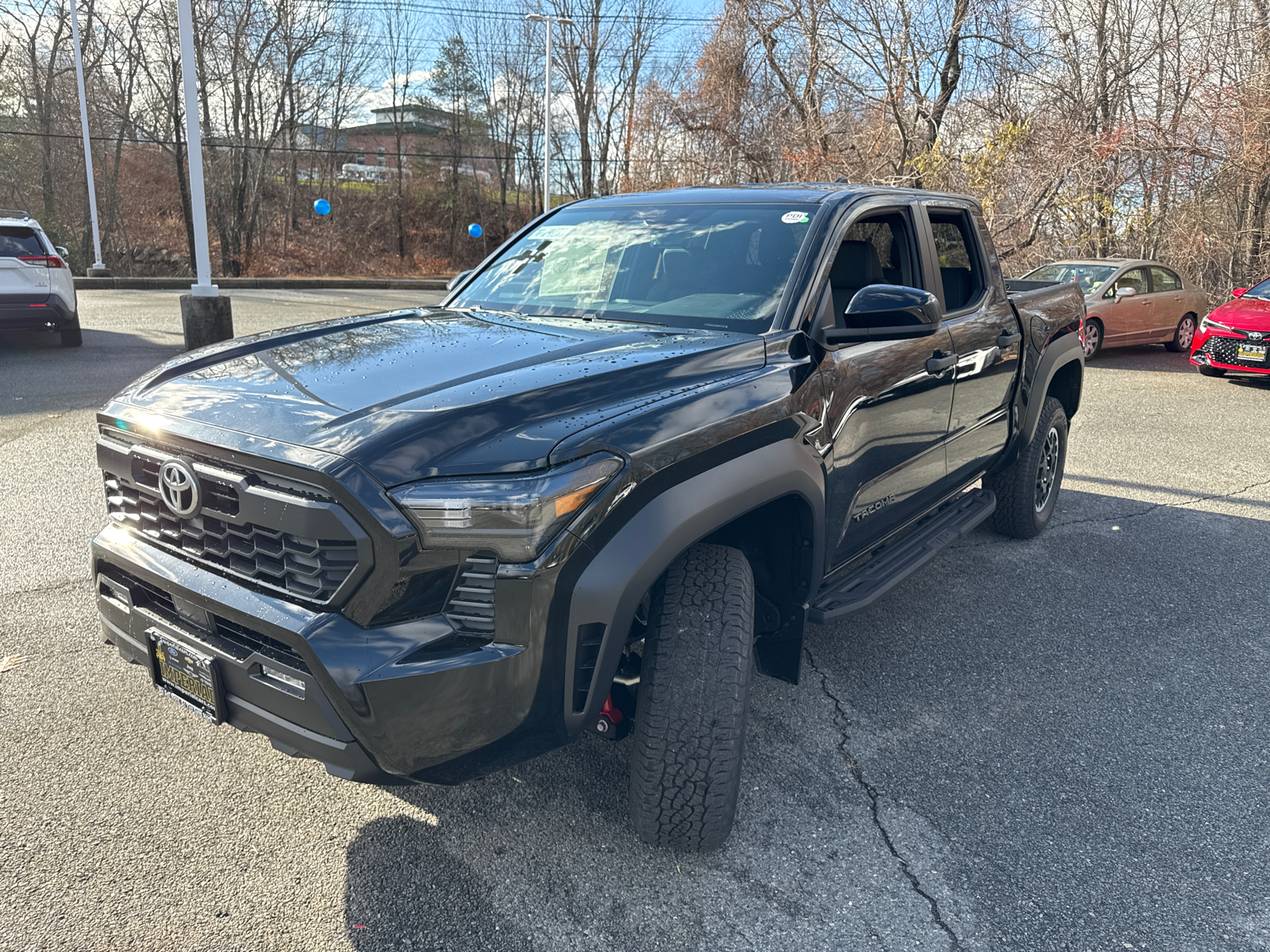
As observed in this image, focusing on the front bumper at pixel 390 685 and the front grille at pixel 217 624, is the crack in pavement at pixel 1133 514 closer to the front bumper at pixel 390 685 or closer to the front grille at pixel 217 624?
the front bumper at pixel 390 685

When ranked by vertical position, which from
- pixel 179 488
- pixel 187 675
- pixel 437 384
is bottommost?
pixel 187 675

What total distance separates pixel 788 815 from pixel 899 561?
4.18 ft

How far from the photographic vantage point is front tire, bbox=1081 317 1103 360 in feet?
43.9

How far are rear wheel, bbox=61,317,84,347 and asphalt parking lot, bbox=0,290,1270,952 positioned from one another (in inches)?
336

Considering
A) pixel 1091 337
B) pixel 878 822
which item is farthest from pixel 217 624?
pixel 1091 337

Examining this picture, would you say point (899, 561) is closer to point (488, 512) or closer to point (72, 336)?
point (488, 512)

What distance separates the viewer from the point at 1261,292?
12.6m

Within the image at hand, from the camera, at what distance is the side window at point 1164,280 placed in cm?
1434

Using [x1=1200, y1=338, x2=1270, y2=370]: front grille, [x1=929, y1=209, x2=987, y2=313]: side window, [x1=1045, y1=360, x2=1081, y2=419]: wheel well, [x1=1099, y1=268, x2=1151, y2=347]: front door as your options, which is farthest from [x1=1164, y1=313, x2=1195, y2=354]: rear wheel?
[x1=929, y1=209, x2=987, y2=313]: side window

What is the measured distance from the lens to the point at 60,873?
254 cm

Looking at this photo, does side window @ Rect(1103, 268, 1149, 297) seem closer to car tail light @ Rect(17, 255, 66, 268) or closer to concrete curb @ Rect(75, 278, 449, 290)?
car tail light @ Rect(17, 255, 66, 268)

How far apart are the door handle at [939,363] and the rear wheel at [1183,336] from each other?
13.3 m

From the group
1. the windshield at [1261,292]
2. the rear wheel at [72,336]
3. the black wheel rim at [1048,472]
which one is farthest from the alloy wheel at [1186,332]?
the rear wheel at [72,336]

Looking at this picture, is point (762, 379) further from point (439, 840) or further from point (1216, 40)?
point (1216, 40)
